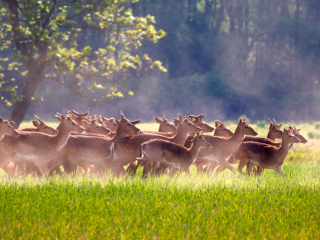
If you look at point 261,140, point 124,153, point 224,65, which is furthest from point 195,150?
point 224,65

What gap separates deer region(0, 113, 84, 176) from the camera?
896cm

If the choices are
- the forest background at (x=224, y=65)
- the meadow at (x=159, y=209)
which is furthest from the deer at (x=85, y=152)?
the forest background at (x=224, y=65)

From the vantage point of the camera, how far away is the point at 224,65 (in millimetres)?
46812

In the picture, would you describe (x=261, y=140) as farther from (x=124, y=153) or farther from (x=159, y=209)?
(x=159, y=209)

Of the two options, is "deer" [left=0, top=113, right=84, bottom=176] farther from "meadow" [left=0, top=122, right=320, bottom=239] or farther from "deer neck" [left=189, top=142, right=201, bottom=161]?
"deer neck" [left=189, top=142, right=201, bottom=161]

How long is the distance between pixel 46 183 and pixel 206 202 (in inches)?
121

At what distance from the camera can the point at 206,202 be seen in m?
6.59

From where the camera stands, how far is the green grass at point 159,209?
5180mm

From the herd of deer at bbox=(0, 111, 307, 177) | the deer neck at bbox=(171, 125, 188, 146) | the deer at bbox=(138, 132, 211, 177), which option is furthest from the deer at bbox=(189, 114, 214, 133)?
the deer at bbox=(138, 132, 211, 177)

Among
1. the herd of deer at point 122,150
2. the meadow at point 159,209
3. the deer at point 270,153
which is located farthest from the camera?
the deer at point 270,153

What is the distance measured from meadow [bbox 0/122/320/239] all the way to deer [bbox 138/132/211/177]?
32.0 inches

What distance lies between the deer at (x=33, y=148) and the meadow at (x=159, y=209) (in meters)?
0.82

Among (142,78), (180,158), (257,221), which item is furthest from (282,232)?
(142,78)

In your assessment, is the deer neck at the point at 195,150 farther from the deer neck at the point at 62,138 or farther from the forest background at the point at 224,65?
the forest background at the point at 224,65
